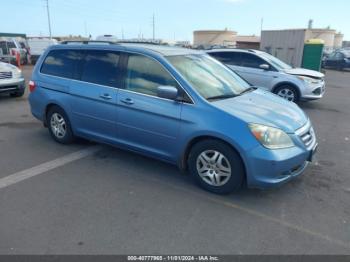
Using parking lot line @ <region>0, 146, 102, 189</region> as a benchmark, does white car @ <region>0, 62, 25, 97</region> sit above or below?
above

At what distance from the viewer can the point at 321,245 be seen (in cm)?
299

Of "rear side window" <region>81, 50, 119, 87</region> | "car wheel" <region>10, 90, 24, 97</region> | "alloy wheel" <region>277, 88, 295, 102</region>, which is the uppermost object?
"rear side window" <region>81, 50, 119, 87</region>

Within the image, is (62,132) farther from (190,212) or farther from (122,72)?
(190,212)

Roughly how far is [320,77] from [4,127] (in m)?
8.63

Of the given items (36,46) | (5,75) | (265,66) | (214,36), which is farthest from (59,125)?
(214,36)

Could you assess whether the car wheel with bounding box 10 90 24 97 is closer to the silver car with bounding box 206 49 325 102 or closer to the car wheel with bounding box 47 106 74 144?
the car wheel with bounding box 47 106 74 144

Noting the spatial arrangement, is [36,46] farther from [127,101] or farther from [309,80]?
[127,101]

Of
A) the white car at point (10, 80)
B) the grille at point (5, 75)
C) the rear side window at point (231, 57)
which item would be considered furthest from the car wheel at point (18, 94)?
the rear side window at point (231, 57)

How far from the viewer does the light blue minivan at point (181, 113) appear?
3584mm

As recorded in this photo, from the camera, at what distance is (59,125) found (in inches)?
215

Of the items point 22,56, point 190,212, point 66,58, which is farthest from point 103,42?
point 22,56

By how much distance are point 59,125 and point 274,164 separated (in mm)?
3702

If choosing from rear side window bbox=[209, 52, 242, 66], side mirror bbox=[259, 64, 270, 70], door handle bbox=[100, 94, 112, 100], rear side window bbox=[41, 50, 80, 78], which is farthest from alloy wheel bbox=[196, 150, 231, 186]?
rear side window bbox=[209, 52, 242, 66]

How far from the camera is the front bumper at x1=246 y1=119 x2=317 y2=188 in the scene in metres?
3.46
